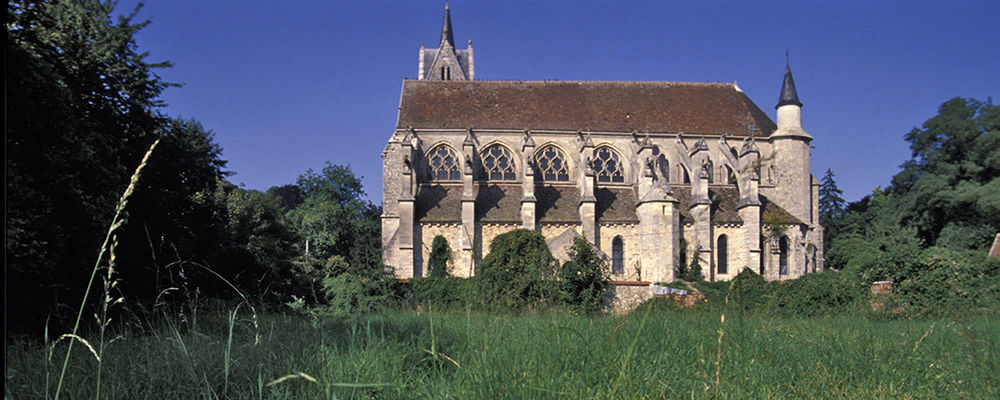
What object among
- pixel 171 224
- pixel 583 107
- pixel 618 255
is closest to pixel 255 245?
pixel 171 224

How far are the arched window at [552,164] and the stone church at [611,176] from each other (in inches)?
2.6

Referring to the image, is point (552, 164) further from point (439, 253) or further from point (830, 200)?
point (830, 200)

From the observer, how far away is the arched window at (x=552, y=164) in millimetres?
35812

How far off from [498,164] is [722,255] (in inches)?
499

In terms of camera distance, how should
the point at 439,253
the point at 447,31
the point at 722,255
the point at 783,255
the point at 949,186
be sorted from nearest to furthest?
the point at 439,253 < the point at 722,255 < the point at 783,255 < the point at 949,186 < the point at 447,31

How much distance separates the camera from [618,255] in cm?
3206

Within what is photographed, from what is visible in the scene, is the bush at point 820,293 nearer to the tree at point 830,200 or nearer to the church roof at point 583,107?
the church roof at point 583,107

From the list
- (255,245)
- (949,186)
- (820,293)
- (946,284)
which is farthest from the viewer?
(949,186)

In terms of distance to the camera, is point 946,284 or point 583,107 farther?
point 583,107

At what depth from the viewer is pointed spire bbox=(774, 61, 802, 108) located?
36406 mm

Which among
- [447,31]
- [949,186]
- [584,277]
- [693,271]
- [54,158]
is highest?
[447,31]

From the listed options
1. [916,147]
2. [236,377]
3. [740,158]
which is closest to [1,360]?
[236,377]

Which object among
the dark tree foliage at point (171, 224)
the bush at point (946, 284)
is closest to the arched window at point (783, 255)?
the bush at point (946, 284)

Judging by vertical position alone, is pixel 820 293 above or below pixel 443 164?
below
